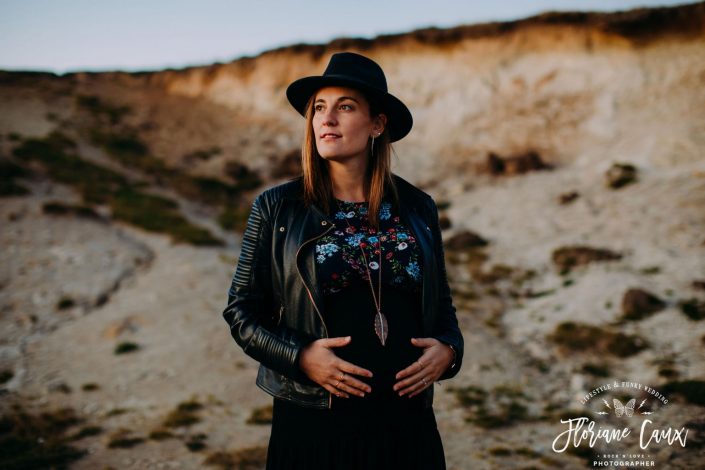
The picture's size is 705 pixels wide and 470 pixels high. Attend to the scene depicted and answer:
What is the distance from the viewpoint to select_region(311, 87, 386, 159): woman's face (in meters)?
2.46

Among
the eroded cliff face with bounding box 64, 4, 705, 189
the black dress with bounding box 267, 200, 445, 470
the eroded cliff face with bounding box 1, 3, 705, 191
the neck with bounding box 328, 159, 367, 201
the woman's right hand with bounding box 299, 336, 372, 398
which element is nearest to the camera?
the woman's right hand with bounding box 299, 336, 372, 398

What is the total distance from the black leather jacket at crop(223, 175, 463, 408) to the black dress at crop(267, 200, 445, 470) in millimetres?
60

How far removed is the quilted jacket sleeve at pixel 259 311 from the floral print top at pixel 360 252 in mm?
273

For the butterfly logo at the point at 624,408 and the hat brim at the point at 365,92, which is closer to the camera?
the hat brim at the point at 365,92

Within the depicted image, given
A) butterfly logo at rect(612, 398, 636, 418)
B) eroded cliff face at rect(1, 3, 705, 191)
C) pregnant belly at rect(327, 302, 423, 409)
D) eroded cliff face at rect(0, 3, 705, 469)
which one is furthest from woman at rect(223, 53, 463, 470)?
eroded cliff face at rect(1, 3, 705, 191)

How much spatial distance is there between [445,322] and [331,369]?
76 centimetres

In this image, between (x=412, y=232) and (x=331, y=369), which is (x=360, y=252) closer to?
(x=412, y=232)

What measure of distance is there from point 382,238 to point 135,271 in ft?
39.0

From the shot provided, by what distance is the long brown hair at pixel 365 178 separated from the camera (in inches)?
98.7

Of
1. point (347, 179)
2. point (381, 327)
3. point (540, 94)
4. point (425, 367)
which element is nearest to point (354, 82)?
point (347, 179)

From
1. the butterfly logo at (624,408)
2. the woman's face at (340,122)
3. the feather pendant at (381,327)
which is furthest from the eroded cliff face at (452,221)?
the woman's face at (340,122)

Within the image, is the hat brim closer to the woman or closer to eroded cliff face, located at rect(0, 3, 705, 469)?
the woman

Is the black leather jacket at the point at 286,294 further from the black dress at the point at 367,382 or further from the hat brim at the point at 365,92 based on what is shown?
the hat brim at the point at 365,92

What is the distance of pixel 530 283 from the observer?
38.9 feet
